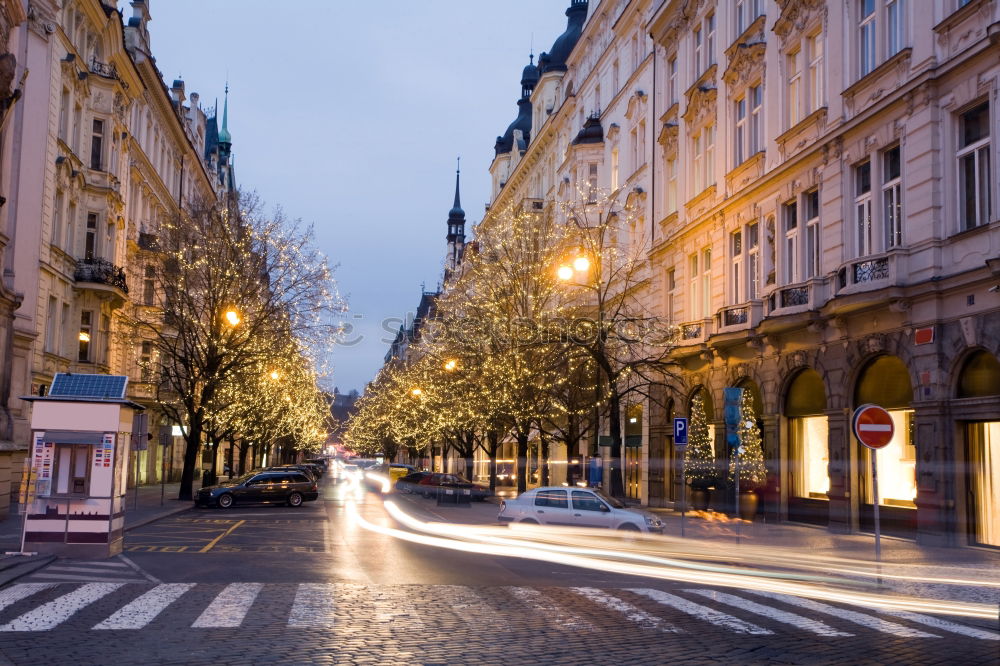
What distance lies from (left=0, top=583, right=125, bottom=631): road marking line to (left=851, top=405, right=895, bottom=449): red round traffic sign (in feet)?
38.4

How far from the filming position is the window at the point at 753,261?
31969mm

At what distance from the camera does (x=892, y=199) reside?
24438 millimetres

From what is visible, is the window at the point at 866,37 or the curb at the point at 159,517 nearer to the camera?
the window at the point at 866,37

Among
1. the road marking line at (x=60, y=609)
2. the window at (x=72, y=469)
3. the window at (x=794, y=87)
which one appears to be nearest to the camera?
the road marking line at (x=60, y=609)

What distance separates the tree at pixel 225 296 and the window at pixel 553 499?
19138 millimetres

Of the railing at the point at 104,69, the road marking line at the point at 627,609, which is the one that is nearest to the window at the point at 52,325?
the railing at the point at 104,69

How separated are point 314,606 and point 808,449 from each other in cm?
1969

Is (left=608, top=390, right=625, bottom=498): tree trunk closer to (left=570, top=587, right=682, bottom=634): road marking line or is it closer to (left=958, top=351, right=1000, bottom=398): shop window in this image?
(left=958, top=351, right=1000, bottom=398): shop window

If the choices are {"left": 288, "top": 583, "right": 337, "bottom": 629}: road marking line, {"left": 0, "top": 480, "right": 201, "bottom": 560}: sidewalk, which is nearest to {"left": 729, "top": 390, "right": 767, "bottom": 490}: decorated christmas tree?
{"left": 0, "top": 480, "right": 201, "bottom": 560}: sidewalk

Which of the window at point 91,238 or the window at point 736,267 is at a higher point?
the window at point 91,238

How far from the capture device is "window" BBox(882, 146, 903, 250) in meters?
24.0

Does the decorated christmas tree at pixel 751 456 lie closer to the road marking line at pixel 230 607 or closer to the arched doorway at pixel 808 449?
the arched doorway at pixel 808 449

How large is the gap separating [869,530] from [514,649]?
17986 mm

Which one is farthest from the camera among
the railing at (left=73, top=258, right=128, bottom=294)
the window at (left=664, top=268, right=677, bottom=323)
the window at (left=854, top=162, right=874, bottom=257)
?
the railing at (left=73, top=258, right=128, bottom=294)
